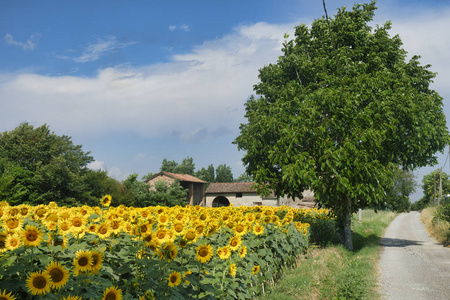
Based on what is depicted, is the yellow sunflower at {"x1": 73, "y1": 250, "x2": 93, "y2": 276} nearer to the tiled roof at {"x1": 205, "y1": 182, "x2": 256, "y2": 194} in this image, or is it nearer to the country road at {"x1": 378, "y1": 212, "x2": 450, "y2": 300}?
the country road at {"x1": 378, "y1": 212, "x2": 450, "y2": 300}

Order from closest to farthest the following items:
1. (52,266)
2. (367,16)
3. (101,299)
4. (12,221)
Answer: (52,266)
(101,299)
(12,221)
(367,16)

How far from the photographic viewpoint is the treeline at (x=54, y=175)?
114ft

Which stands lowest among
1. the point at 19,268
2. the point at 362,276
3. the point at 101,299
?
the point at 362,276

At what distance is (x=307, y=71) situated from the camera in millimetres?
18391

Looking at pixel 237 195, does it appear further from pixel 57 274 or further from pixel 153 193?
pixel 57 274

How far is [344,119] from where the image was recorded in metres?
14.1

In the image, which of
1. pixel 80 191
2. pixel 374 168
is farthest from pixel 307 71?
pixel 80 191

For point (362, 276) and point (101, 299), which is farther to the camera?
point (362, 276)

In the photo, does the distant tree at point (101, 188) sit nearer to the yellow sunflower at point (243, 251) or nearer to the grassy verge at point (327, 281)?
the grassy verge at point (327, 281)

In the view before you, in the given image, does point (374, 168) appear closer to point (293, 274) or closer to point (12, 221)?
point (293, 274)

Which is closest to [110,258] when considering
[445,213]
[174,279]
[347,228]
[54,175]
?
[174,279]

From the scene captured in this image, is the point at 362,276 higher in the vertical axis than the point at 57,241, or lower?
lower

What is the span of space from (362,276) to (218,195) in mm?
49487

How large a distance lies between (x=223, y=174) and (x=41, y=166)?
257ft
